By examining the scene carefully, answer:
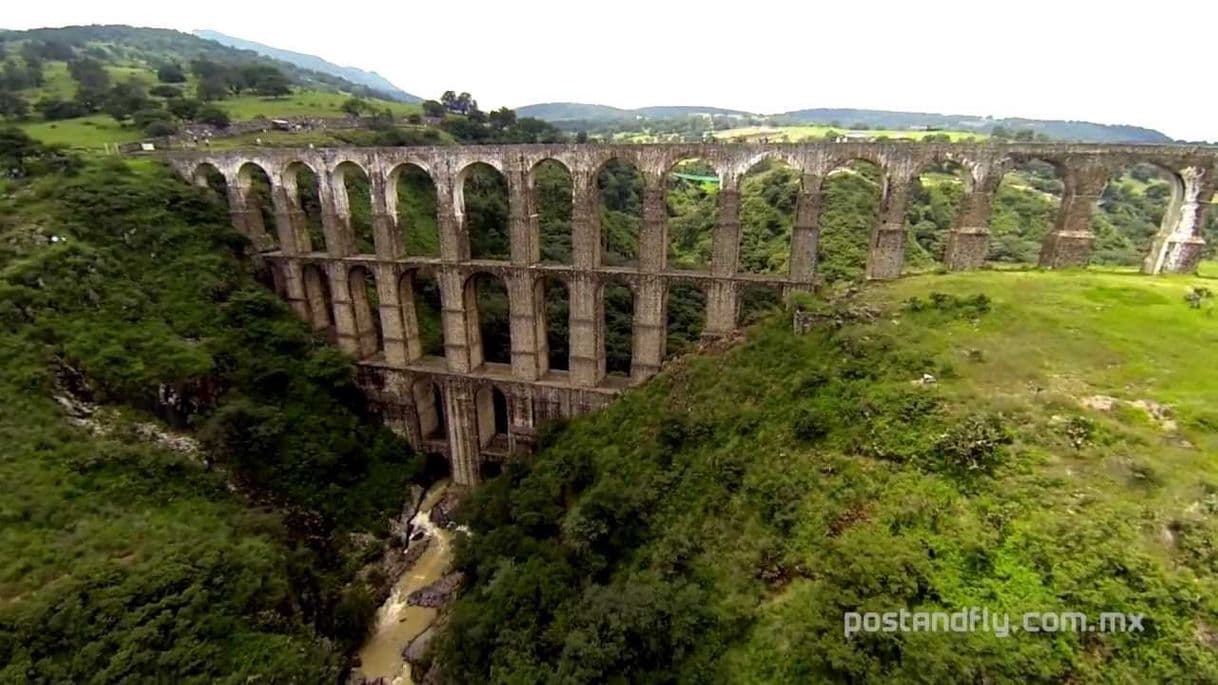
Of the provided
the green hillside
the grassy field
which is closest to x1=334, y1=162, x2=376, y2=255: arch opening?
the green hillside

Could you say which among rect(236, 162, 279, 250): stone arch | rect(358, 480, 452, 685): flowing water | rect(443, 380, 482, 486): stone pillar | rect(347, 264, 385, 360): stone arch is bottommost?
rect(358, 480, 452, 685): flowing water

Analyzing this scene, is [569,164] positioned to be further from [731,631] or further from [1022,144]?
[731,631]

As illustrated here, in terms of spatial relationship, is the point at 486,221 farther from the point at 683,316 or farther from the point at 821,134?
the point at 821,134

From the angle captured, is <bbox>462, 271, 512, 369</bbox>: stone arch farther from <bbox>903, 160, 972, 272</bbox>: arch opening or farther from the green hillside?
the green hillside

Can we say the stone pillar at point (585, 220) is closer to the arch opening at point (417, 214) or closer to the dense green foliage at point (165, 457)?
the dense green foliage at point (165, 457)

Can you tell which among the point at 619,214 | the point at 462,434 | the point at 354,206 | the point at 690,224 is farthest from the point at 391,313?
the point at 690,224

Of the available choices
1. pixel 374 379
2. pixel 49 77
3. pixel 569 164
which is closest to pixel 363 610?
pixel 374 379
